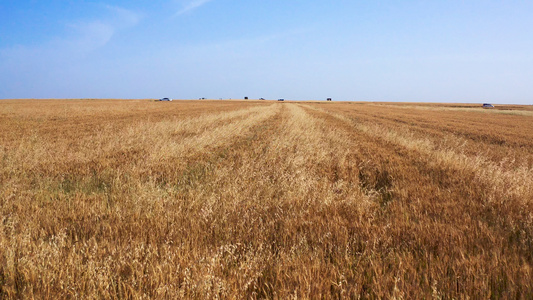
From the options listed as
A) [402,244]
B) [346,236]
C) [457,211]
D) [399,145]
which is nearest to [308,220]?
[346,236]

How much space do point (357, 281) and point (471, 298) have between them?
2.83 feet

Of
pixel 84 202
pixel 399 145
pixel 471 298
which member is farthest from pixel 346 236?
pixel 399 145

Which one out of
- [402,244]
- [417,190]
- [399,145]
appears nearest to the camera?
[402,244]

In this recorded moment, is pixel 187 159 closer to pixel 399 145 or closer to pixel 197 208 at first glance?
pixel 197 208

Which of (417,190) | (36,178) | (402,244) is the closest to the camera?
(402,244)

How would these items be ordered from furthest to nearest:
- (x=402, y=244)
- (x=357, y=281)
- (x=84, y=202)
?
1. (x=84, y=202)
2. (x=402, y=244)
3. (x=357, y=281)

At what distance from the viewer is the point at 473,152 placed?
11109mm

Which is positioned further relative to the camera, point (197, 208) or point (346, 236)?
point (197, 208)

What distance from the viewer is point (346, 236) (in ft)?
9.80

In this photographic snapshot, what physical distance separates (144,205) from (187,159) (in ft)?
12.5

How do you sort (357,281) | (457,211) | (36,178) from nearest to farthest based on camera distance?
(357,281)
(457,211)
(36,178)

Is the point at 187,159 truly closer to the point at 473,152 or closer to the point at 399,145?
the point at 399,145

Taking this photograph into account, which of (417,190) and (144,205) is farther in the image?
(417,190)

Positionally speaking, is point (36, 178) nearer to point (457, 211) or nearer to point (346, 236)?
point (346, 236)
